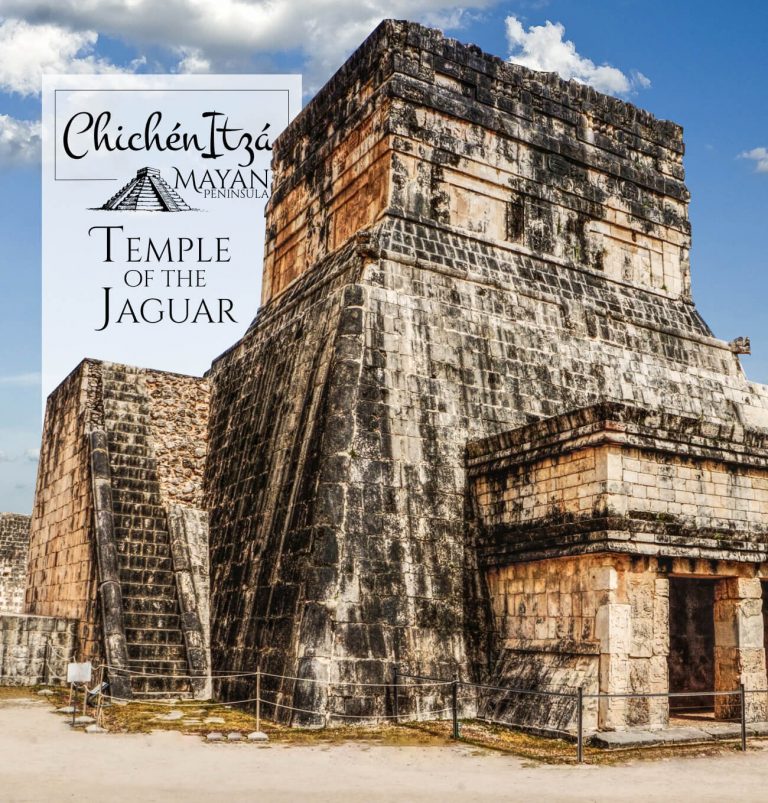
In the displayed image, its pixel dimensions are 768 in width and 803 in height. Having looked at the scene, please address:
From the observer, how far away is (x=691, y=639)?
1430cm

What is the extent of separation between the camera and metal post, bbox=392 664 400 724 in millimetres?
10906

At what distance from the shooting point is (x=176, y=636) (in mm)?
14000

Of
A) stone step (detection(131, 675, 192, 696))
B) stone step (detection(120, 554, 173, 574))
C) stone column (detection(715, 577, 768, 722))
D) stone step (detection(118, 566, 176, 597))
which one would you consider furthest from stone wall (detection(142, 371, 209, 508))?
stone column (detection(715, 577, 768, 722))

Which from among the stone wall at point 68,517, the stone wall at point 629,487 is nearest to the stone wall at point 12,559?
the stone wall at point 68,517

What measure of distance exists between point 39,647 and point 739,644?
10652 millimetres

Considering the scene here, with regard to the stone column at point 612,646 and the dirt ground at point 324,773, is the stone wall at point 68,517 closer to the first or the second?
the dirt ground at point 324,773

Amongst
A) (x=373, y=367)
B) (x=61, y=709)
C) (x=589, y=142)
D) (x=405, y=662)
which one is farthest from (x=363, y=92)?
(x=61, y=709)

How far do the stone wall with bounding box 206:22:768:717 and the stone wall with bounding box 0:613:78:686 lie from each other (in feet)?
8.82

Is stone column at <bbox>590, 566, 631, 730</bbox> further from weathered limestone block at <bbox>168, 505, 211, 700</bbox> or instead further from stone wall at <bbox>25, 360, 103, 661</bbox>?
stone wall at <bbox>25, 360, 103, 661</bbox>

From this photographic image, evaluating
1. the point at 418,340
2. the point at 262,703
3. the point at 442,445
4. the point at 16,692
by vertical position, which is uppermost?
the point at 418,340

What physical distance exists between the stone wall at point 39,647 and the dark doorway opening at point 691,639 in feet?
31.2

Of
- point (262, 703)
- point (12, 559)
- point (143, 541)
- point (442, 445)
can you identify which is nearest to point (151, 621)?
point (143, 541)

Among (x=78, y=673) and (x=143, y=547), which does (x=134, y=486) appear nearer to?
(x=143, y=547)

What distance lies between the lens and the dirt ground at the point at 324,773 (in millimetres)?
7172
